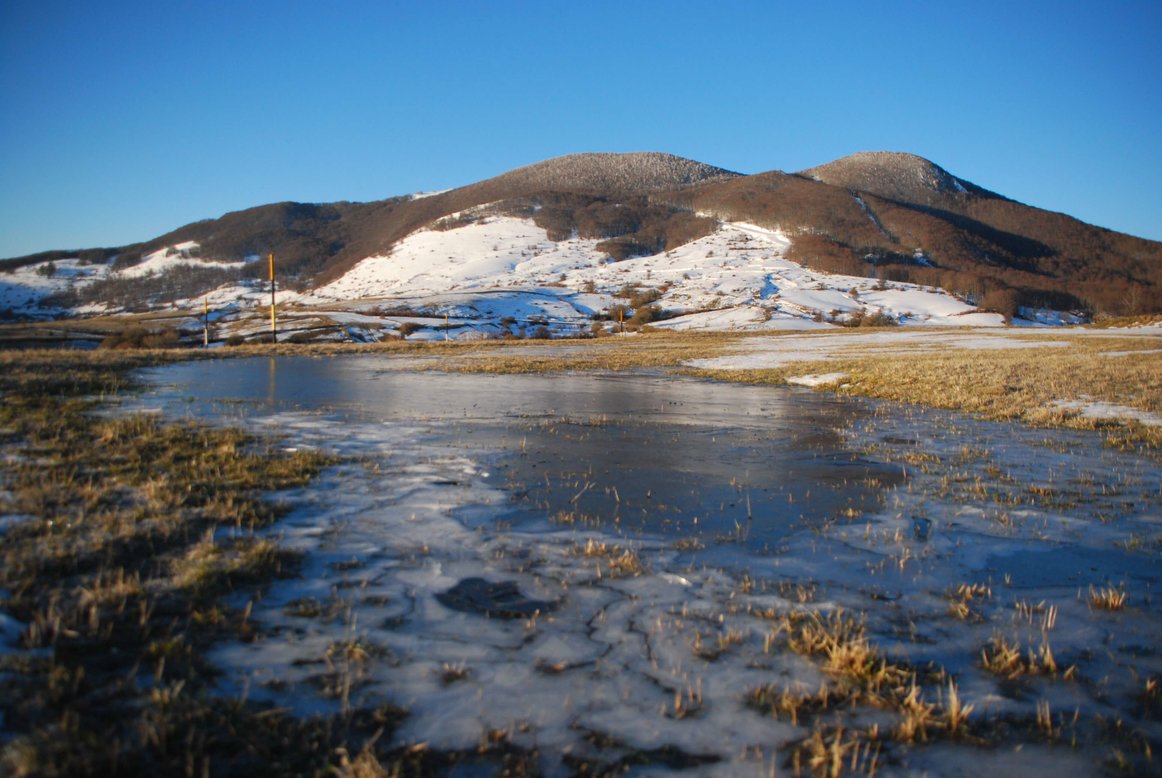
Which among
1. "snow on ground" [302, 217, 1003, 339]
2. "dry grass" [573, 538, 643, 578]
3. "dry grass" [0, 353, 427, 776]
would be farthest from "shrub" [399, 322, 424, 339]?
"dry grass" [573, 538, 643, 578]

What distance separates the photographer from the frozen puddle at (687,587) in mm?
3854

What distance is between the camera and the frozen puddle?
3.85 m

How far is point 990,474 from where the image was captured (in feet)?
34.0

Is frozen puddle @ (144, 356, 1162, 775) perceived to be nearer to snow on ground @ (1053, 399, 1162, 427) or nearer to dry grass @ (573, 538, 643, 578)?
dry grass @ (573, 538, 643, 578)

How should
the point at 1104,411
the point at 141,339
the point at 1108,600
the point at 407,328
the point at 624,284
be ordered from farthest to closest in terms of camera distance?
1. the point at 624,284
2. the point at 407,328
3. the point at 141,339
4. the point at 1104,411
5. the point at 1108,600

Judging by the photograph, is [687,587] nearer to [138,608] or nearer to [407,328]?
[138,608]

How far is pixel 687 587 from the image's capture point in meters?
5.74

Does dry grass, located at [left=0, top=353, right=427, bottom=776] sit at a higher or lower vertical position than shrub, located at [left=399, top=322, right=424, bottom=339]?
lower

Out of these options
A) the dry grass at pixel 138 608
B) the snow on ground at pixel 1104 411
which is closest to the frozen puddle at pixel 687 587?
the dry grass at pixel 138 608

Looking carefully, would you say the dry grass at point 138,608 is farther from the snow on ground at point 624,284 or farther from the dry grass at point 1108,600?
the snow on ground at point 624,284

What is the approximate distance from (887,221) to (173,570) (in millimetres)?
216917

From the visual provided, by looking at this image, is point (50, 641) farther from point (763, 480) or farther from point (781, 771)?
point (763, 480)

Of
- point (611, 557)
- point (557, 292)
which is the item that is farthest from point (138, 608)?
point (557, 292)

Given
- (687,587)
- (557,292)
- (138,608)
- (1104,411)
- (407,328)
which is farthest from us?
(557,292)
